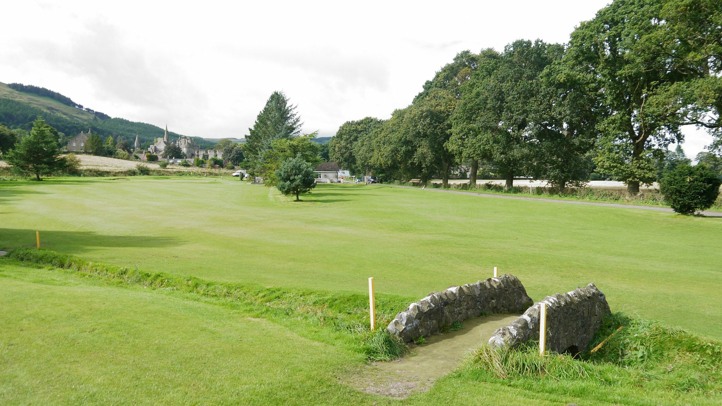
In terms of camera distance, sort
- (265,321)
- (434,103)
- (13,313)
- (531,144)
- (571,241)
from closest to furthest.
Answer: (13,313)
(265,321)
(571,241)
(531,144)
(434,103)

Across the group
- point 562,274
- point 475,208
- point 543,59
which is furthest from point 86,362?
point 543,59

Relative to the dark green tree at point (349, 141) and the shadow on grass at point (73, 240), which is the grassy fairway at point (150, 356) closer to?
the shadow on grass at point (73, 240)

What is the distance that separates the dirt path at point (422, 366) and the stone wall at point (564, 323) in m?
0.58

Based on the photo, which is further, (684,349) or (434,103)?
(434,103)

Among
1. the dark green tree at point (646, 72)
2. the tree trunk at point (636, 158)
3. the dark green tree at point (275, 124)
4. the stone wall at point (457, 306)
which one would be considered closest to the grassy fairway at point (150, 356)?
the stone wall at point (457, 306)

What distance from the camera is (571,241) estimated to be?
2386 cm

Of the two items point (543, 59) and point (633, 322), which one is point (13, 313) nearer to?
point (633, 322)

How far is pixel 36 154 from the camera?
8244 cm

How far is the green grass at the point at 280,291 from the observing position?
20.6 feet

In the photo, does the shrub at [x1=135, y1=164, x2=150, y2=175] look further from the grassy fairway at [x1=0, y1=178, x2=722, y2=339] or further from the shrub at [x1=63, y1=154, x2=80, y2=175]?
the grassy fairway at [x1=0, y1=178, x2=722, y2=339]

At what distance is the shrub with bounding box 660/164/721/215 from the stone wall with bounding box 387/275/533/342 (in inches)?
1052

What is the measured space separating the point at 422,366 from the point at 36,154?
97.2m

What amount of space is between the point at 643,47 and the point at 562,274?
35126mm

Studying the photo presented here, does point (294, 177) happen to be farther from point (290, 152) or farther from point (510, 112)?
point (510, 112)
